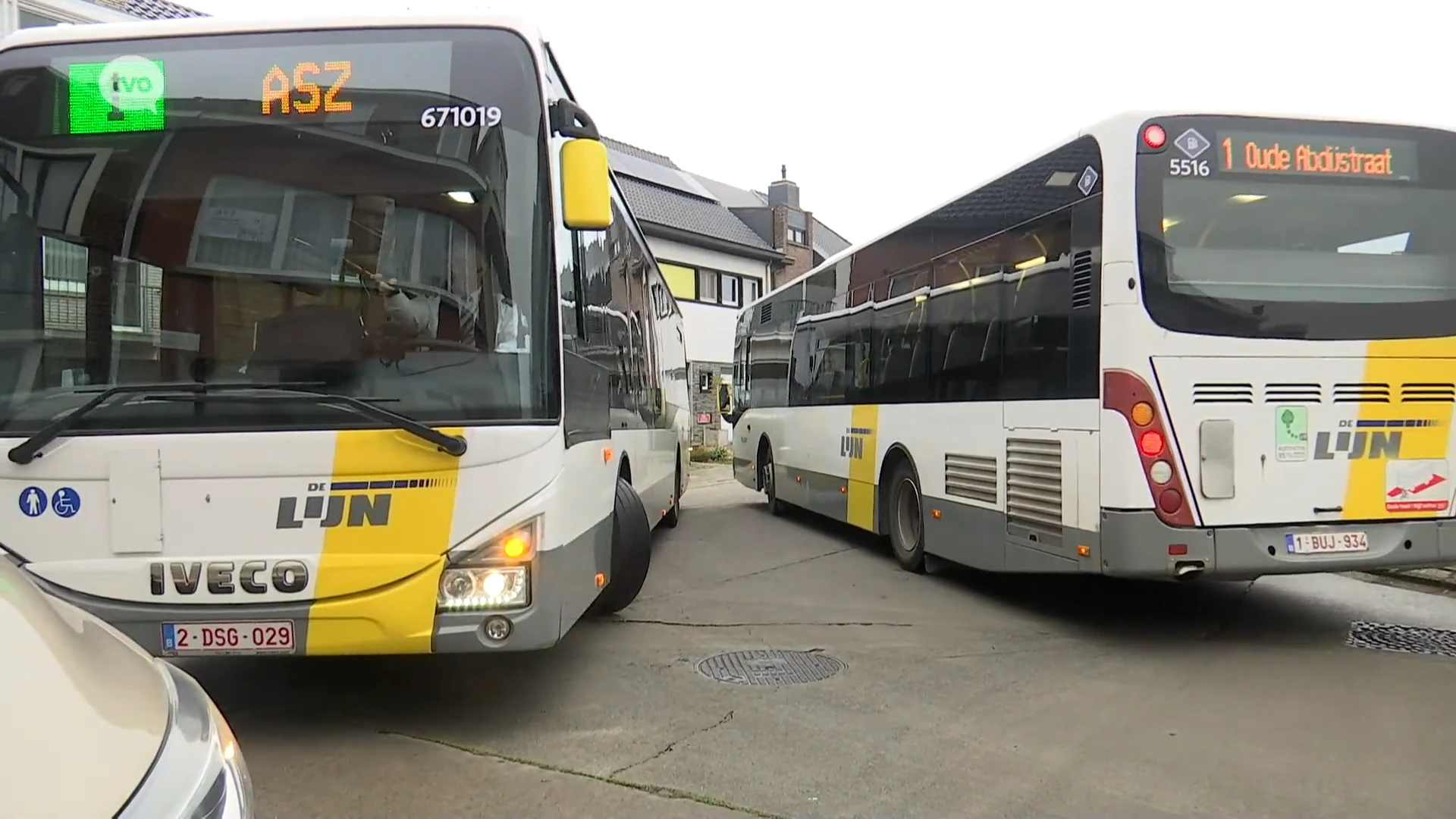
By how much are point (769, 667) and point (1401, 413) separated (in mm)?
4231

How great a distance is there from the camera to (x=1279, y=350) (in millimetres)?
6125

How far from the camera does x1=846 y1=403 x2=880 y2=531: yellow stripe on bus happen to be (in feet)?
33.3

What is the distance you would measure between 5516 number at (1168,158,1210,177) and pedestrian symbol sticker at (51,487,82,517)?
6025 mm

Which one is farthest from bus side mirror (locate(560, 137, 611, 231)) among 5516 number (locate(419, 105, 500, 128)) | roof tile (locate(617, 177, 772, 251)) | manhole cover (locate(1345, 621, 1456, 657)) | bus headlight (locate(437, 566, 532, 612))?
roof tile (locate(617, 177, 772, 251))

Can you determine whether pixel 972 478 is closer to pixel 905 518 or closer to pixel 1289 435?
pixel 905 518

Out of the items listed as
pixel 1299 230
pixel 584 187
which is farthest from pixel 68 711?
pixel 1299 230

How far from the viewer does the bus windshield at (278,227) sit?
4332 mm

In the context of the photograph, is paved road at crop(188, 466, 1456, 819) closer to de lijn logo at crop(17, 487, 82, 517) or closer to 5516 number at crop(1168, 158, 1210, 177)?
de lijn logo at crop(17, 487, 82, 517)

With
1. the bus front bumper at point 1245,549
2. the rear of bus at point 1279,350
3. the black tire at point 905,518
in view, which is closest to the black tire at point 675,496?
the black tire at point 905,518

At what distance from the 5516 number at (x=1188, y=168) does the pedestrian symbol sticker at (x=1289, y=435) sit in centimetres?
152

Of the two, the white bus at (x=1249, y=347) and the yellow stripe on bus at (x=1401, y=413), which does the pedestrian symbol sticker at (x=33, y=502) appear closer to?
the white bus at (x=1249, y=347)

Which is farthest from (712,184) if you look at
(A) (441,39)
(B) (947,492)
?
(A) (441,39)

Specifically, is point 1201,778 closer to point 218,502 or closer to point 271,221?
→ point 218,502

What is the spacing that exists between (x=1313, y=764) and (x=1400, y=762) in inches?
14.9
